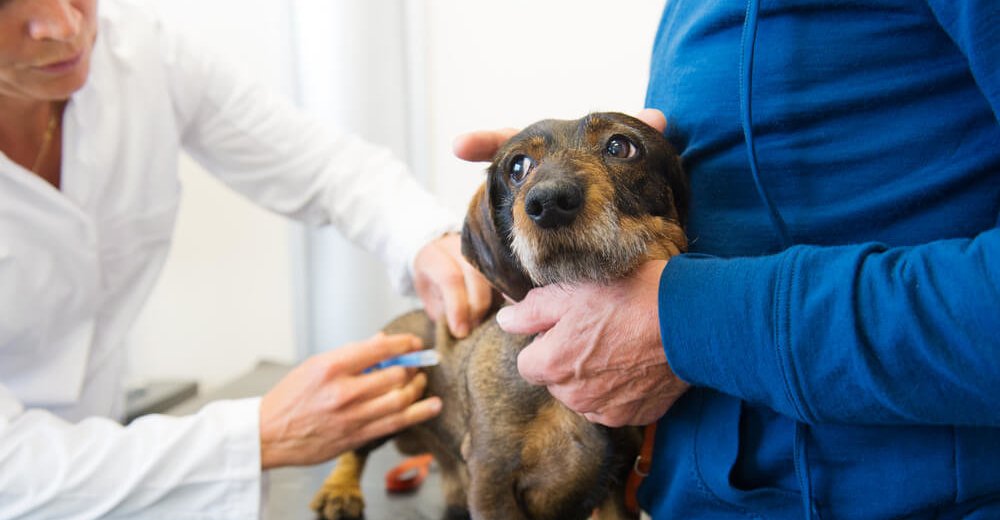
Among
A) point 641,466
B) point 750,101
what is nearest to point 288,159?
point 641,466

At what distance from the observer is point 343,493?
165 cm

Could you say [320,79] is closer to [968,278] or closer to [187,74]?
[187,74]

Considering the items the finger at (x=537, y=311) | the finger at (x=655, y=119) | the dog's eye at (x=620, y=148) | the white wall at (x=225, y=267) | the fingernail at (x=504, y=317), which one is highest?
the finger at (x=655, y=119)

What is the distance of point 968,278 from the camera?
2.36 feet

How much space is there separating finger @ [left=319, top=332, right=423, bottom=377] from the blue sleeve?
2.71 feet

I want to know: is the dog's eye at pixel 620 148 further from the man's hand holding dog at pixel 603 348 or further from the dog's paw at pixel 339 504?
the dog's paw at pixel 339 504

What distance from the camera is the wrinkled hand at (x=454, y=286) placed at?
1.57 meters

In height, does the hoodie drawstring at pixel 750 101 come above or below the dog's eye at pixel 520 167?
above

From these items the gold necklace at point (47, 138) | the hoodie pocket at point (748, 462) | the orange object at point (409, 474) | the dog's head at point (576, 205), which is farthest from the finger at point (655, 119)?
the gold necklace at point (47, 138)

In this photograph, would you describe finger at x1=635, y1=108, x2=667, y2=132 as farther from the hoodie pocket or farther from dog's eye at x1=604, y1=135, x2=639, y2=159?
the hoodie pocket

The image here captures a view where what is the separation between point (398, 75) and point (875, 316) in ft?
7.95

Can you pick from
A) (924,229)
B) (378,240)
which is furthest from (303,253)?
(924,229)

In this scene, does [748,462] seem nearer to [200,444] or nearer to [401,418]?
[401,418]

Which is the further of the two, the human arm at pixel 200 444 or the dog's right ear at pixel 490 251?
the human arm at pixel 200 444
